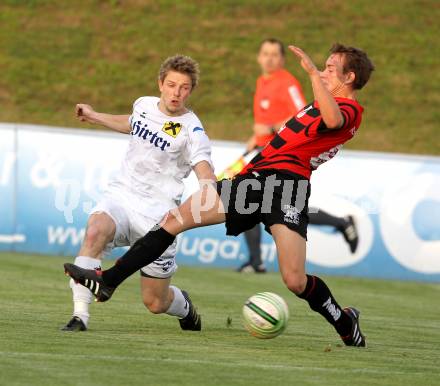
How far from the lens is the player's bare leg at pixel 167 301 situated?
27.7 feet

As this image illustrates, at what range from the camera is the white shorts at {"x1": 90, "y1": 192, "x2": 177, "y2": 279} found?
823 centimetres

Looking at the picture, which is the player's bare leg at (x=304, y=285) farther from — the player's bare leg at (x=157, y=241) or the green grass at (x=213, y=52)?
the green grass at (x=213, y=52)

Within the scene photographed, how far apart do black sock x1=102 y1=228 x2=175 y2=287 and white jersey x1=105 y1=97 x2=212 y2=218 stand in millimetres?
633

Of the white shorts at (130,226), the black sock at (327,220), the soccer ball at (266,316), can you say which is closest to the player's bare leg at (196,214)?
the white shorts at (130,226)

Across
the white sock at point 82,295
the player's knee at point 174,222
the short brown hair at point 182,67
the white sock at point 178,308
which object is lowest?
the white sock at point 178,308

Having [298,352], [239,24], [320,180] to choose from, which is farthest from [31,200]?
[239,24]

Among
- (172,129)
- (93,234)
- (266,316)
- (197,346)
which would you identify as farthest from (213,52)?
(197,346)

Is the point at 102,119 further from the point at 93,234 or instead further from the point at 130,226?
the point at 93,234

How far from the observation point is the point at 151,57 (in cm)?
2419

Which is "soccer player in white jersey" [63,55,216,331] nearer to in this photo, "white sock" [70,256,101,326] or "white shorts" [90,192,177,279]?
"white shorts" [90,192,177,279]

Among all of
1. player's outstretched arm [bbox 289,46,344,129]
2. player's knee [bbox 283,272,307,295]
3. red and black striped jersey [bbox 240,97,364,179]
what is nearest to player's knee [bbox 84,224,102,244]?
red and black striped jersey [bbox 240,97,364,179]

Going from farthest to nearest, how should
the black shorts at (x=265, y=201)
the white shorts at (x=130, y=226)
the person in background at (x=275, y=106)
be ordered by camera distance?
the person in background at (x=275, y=106) → the white shorts at (x=130, y=226) → the black shorts at (x=265, y=201)

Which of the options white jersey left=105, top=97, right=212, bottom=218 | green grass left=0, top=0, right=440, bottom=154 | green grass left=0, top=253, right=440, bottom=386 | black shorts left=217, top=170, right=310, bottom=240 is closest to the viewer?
green grass left=0, top=253, right=440, bottom=386

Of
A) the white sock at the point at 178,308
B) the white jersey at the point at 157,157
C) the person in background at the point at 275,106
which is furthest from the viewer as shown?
the person in background at the point at 275,106
